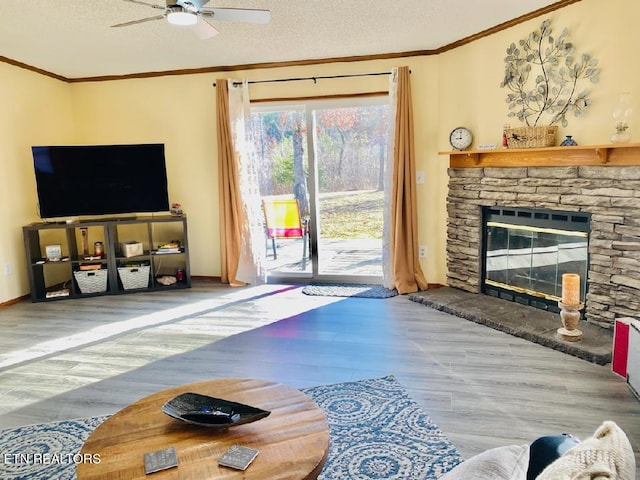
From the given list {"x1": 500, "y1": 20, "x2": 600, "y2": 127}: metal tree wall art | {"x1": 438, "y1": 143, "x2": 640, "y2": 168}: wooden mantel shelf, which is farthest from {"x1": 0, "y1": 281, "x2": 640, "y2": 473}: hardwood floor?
{"x1": 500, "y1": 20, "x2": 600, "y2": 127}: metal tree wall art

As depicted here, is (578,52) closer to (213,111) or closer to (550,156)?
(550,156)

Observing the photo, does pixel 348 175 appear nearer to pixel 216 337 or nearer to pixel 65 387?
pixel 216 337

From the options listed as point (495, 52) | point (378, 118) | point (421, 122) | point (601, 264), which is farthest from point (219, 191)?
point (601, 264)

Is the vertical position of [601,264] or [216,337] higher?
[601,264]

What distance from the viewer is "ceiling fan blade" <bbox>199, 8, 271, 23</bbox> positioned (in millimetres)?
2811

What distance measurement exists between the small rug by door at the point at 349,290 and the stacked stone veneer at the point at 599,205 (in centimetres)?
132

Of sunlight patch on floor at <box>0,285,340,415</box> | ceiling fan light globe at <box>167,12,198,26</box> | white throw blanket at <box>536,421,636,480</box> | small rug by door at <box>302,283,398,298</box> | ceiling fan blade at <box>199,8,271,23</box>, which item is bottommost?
sunlight patch on floor at <box>0,285,340,415</box>

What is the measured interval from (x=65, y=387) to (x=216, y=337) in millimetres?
1123

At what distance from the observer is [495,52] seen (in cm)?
419

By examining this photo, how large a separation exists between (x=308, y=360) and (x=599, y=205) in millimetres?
2398

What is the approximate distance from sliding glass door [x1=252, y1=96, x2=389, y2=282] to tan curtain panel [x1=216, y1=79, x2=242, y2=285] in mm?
310

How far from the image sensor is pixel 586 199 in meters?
3.57

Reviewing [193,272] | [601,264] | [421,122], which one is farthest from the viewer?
[193,272]

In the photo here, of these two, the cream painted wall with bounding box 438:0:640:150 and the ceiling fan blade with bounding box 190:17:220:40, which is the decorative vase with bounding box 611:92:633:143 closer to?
the cream painted wall with bounding box 438:0:640:150
